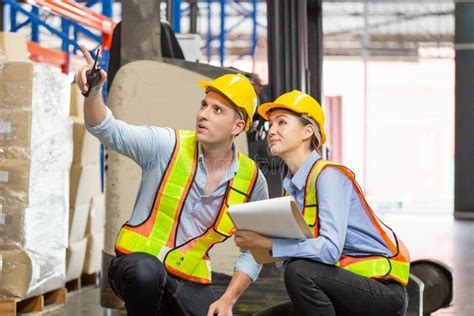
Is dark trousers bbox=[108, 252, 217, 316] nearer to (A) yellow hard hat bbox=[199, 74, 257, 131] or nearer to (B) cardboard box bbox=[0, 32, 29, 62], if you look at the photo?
(A) yellow hard hat bbox=[199, 74, 257, 131]

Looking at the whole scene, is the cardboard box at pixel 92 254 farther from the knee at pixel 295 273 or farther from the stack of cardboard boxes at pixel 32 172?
the knee at pixel 295 273

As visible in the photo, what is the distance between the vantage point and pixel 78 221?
7.96 meters

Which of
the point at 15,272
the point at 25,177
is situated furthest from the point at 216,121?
the point at 15,272

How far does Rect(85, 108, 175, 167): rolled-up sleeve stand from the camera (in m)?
3.79

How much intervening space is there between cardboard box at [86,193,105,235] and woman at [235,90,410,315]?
454cm

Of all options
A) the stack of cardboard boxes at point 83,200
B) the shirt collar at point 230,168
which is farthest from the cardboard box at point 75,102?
the shirt collar at point 230,168

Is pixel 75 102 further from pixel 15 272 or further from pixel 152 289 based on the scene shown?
pixel 152 289

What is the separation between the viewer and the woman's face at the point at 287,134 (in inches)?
155

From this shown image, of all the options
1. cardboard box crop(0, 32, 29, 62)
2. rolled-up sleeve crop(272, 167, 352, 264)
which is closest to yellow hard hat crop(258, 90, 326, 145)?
rolled-up sleeve crop(272, 167, 352, 264)

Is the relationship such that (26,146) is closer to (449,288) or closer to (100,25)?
(449,288)

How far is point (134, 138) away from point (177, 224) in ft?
1.21

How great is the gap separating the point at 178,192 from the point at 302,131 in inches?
20.9

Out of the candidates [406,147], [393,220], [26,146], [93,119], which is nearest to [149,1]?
[26,146]

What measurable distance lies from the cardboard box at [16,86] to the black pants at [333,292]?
330 centimetres
